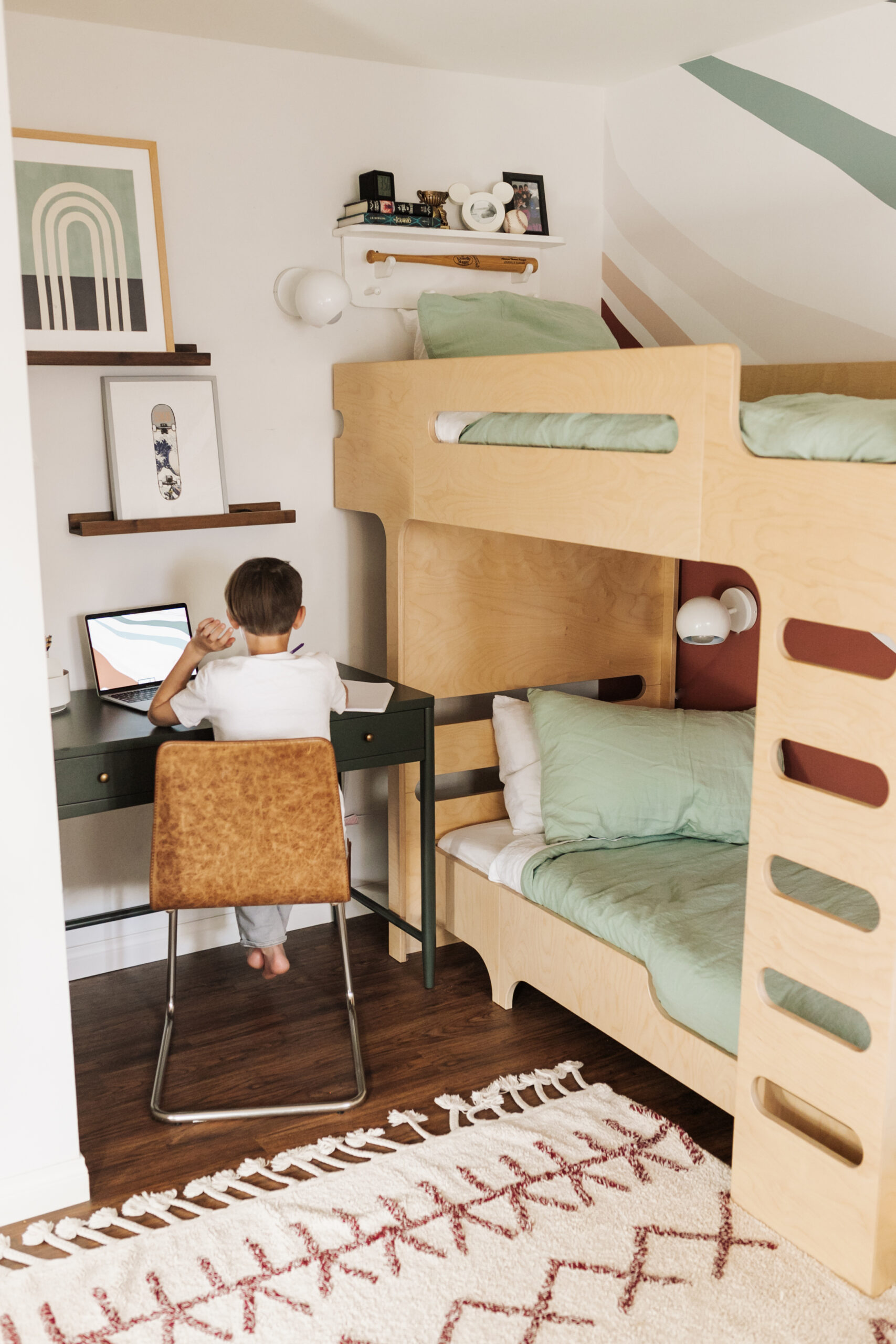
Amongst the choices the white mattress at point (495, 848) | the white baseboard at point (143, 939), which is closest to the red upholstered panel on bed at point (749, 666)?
the white mattress at point (495, 848)

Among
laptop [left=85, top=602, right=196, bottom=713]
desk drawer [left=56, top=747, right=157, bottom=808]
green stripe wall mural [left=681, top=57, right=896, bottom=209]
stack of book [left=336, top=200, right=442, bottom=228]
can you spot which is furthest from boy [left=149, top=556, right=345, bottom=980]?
green stripe wall mural [left=681, top=57, right=896, bottom=209]

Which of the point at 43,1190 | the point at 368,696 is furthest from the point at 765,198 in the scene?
the point at 43,1190

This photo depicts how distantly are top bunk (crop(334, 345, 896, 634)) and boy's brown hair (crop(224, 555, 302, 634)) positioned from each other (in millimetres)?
454

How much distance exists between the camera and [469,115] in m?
3.12

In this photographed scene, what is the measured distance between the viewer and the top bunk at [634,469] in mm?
1731

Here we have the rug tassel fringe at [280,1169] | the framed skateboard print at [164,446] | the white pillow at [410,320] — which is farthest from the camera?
the white pillow at [410,320]

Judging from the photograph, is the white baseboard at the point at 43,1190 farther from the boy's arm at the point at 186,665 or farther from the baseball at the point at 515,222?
the baseball at the point at 515,222

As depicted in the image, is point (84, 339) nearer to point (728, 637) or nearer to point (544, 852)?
point (544, 852)

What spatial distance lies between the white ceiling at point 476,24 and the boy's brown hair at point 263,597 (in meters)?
1.21

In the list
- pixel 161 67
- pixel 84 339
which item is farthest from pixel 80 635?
pixel 161 67

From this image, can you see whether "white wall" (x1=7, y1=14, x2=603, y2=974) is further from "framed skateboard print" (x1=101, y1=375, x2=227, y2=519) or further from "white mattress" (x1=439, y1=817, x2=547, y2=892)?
"white mattress" (x1=439, y1=817, x2=547, y2=892)

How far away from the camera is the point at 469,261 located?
3123 mm

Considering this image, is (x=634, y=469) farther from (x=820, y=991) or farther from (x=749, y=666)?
(x=749, y=666)

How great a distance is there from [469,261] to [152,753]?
1587 mm
